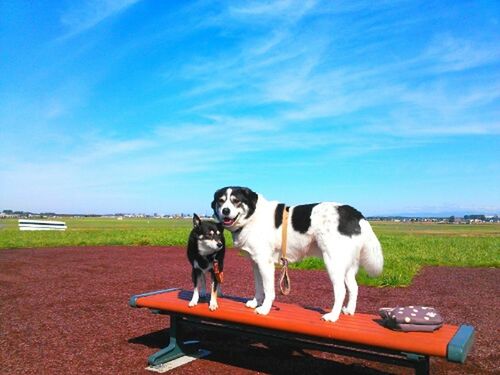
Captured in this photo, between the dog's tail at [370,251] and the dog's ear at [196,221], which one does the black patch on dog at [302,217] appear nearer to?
the dog's tail at [370,251]

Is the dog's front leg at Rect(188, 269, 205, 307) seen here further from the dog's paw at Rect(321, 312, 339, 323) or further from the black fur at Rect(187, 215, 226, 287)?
the dog's paw at Rect(321, 312, 339, 323)

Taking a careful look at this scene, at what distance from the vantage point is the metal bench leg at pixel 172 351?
230 inches

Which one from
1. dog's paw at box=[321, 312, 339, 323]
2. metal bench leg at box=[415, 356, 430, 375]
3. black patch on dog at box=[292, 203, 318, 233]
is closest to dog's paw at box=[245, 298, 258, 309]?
dog's paw at box=[321, 312, 339, 323]

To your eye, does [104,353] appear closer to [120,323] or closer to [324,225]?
[120,323]

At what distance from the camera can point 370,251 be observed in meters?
5.21

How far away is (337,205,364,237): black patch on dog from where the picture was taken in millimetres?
5062

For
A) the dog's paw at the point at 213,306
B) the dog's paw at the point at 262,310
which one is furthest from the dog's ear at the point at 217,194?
the dog's paw at the point at 262,310

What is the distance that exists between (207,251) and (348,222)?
1.88 m

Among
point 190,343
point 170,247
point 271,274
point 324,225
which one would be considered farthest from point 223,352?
point 170,247

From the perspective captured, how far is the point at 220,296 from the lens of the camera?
6.70 meters

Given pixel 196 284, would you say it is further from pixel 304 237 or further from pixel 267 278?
pixel 304 237

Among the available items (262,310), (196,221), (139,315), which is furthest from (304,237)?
(139,315)

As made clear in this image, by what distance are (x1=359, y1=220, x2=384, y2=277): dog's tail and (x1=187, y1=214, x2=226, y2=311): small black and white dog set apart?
5.95 feet

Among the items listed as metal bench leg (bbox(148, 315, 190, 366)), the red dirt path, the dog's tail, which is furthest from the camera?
the red dirt path
